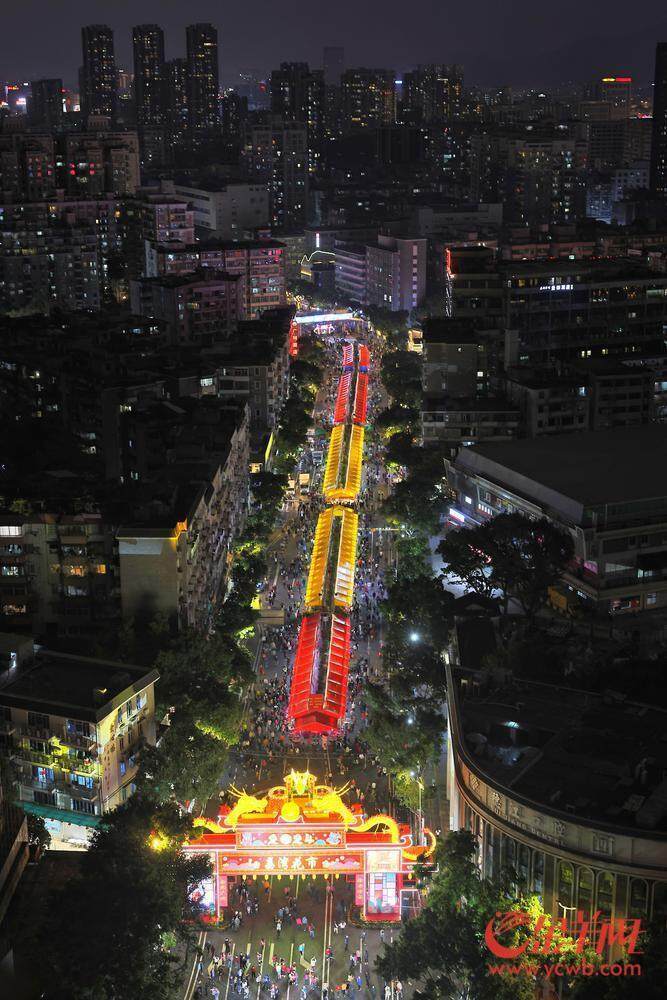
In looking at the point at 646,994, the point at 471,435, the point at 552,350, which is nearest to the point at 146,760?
the point at 646,994

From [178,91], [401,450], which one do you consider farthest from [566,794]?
[178,91]

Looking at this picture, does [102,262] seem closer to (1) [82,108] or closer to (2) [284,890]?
(2) [284,890]

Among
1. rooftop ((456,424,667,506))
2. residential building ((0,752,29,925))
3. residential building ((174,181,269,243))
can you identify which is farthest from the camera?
residential building ((174,181,269,243))

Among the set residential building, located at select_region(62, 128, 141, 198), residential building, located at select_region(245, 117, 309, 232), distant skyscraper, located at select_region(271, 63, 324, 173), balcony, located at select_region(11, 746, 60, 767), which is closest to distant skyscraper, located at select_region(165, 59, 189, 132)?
distant skyscraper, located at select_region(271, 63, 324, 173)

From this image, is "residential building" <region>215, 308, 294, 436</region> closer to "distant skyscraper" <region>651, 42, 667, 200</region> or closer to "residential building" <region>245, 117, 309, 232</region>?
"residential building" <region>245, 117, 309, 232</region>

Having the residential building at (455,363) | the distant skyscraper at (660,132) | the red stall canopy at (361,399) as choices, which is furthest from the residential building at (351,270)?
the residential building at (455,363)

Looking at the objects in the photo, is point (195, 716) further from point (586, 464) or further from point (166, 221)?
point (166, 221)
